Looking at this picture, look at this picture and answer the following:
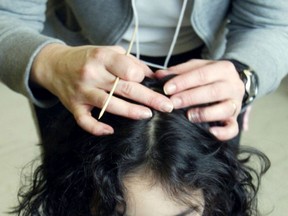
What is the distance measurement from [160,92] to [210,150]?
0.13m

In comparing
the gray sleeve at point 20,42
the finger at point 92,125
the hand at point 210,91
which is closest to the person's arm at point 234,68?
the hand at point 210,91

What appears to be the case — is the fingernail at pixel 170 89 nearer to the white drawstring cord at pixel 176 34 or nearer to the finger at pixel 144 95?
the finger at pixel 144 95

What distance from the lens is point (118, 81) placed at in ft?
2.11

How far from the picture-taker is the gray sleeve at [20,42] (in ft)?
2.45

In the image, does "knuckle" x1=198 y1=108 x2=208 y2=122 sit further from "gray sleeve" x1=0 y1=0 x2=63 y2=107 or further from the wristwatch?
"gray sleeve" x1=0 y1=0 x2=63 y2=107

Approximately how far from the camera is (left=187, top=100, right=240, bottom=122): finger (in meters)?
0.67

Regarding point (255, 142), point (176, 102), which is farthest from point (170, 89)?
point (255, 142)

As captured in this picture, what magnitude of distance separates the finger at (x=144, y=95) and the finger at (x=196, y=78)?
0.06ft

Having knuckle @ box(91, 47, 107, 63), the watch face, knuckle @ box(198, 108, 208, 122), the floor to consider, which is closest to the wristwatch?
the watch face

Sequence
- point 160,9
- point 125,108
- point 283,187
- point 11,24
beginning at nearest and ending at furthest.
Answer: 1. point 125,108
2. point 11,24
3. point 160,9
4. point 283,187

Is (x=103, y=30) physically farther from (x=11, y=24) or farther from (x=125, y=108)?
(x=125, y=108)

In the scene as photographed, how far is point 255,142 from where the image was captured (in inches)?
74.3

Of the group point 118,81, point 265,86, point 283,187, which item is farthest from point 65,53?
point 283,187

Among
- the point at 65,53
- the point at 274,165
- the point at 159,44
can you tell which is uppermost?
the point at 65,53
